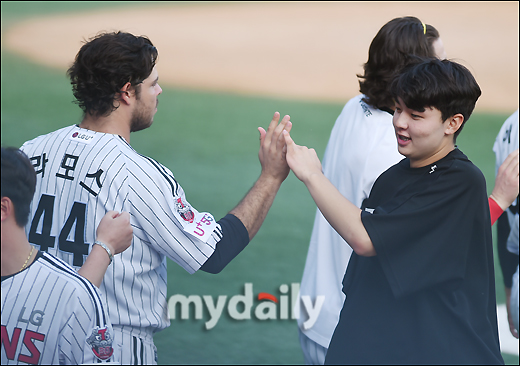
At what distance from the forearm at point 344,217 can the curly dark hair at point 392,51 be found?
26.4 inches

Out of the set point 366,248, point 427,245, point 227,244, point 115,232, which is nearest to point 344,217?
point 366,248

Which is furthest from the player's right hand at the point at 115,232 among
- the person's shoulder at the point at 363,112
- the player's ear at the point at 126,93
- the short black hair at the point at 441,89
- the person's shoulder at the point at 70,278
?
the person's shoulder at the point at 363,112

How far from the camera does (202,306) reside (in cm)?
377

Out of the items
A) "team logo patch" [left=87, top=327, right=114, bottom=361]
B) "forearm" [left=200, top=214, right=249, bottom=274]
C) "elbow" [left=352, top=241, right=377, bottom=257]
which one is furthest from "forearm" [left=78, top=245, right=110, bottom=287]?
"elbow" [left=352, top=241, right=377, bottom=257]

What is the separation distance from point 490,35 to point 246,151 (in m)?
5.27

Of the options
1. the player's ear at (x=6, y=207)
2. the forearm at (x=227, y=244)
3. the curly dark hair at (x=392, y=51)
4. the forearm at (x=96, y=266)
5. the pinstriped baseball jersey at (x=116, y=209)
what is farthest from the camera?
the curly dark hair at (x=392, y=51)

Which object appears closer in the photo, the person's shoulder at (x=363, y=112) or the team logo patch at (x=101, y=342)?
the team logo patch at (x=101, y=342)

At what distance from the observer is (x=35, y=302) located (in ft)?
4.29

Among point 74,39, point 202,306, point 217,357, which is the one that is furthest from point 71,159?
point 74,39

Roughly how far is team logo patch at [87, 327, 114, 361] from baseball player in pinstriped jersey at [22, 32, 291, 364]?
0.29m

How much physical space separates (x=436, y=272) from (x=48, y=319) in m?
0.87

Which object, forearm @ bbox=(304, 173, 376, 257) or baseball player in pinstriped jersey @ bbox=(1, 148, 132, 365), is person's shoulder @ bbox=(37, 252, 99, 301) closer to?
baseball player in pinstriped jersey @ bbox=(1, 148, 132, 365)

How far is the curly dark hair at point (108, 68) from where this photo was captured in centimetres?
172

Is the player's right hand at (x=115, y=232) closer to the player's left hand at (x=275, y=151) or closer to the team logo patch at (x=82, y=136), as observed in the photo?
the team logo patch at (x=82, y=136)
